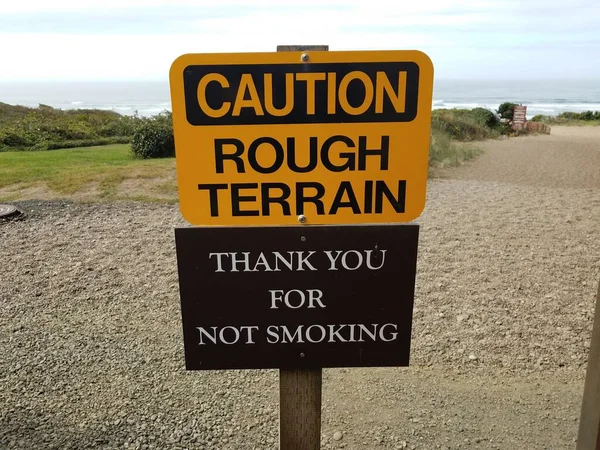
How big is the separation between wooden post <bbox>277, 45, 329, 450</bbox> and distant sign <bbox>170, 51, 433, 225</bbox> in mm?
561

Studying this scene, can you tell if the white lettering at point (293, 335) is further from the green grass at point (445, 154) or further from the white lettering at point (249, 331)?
the green grass at point (445, 154)

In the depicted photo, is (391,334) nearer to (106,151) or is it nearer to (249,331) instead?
(249,331)

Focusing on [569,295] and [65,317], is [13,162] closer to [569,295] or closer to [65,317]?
[65,317]

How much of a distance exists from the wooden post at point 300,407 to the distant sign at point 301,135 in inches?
22.1

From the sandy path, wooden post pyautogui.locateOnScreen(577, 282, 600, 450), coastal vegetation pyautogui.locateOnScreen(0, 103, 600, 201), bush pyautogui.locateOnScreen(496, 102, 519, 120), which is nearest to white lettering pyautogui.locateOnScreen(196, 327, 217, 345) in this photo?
wooden post pyautogui.locateOnScreen(577, 282, 600, 450)

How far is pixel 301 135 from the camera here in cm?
156

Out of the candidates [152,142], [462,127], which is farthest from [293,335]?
[462,127]

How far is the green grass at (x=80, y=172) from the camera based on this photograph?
9.43 meters

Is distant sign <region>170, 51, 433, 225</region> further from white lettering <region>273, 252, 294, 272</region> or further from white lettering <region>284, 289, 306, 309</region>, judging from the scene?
white lettering <region>284, 289, 306, 309</region>

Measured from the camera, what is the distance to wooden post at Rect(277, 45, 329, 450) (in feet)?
5.99

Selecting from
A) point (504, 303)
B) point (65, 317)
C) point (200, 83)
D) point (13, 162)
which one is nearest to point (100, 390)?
point (65, 317)

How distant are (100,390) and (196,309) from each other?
2.03 m

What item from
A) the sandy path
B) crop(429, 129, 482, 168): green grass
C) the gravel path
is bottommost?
the sandy path

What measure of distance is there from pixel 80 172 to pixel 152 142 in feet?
10.5
